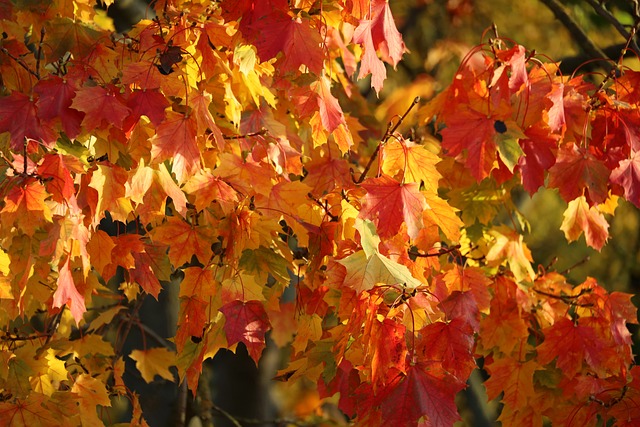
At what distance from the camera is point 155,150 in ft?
9.93

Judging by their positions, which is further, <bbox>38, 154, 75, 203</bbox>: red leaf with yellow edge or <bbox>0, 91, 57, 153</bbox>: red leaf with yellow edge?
<bbox>0, 91, 57, 153</bbox>: red leaf with yellow edge

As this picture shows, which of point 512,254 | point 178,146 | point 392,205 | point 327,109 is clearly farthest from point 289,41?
point 512,254

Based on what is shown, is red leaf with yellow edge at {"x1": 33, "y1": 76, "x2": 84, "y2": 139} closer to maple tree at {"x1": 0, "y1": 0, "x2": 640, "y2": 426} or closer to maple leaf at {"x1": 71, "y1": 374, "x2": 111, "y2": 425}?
maple tree at {"x1": 0, "y1": 0, "x2": 640, "y2": 426}

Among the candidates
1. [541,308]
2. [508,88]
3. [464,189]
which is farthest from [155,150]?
[541,308]

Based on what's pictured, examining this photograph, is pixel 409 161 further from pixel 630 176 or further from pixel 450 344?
pixel 630 176

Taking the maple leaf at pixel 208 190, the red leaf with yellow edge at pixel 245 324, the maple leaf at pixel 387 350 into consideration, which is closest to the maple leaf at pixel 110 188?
the maple leaf at pixel 208 190

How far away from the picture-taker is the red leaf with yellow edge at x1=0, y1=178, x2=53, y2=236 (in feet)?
9.98

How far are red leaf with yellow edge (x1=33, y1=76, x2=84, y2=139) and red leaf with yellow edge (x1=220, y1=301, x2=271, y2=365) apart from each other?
31.6 inches

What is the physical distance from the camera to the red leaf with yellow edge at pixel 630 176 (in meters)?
3.44

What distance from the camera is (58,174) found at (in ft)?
9.95

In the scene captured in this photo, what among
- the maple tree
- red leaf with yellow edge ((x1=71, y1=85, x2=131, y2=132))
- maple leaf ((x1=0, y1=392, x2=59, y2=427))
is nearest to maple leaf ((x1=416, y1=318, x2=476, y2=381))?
the maple tree

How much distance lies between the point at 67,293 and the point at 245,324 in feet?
2.02

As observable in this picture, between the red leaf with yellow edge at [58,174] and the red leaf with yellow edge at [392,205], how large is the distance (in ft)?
3.12

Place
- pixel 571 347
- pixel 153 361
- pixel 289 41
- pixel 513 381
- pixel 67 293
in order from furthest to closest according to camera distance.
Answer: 1. pixel 153 361
2. pixel 513 381
3. pixel 571 347
4. pixel 67 293
5. pixel 289 41
